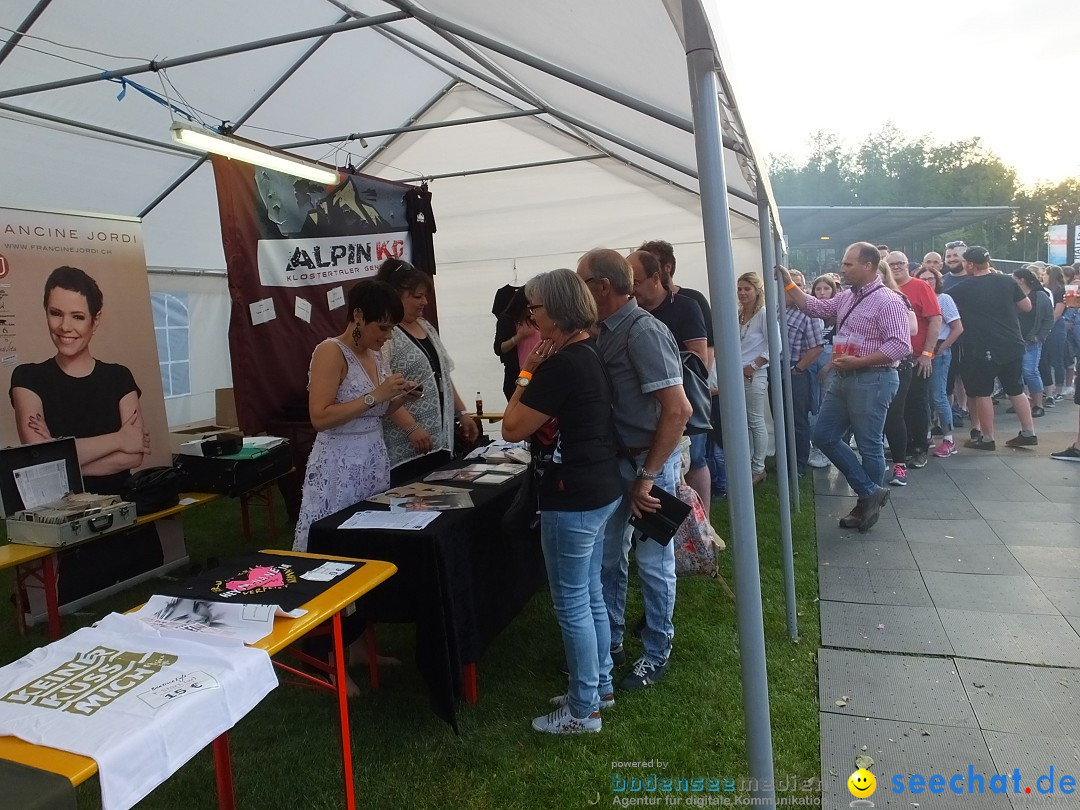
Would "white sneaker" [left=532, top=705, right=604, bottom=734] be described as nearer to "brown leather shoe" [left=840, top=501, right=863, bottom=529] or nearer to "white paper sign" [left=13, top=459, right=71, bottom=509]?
"white paper sign" [left=13, top=459, right=71, bottom=509]

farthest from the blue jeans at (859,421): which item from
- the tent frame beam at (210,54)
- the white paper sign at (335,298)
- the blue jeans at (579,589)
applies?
the white paper sign at (335,298)

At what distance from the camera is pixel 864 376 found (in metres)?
4.07

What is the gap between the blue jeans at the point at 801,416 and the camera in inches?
221

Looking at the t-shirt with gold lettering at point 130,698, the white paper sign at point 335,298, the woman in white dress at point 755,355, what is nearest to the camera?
the t-shirt with gold lettering at point 130,698

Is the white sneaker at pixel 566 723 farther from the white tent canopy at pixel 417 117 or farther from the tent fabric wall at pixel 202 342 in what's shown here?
the tent fabric wall at pixel 202 342

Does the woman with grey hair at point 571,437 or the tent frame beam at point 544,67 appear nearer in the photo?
the woman with grey hair at point 571,437

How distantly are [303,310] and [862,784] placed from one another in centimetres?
394

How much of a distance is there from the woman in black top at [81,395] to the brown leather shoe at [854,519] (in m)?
4.21

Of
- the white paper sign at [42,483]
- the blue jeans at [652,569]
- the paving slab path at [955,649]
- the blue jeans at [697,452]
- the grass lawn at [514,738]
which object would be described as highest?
the white paper sign at [42,483]

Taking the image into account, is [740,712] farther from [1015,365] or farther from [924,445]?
[1015,365]

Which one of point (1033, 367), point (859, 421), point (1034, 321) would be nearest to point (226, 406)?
point (859, 421)

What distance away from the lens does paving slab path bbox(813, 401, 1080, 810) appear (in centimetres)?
202

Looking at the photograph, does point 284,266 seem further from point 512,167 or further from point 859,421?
point 859,421

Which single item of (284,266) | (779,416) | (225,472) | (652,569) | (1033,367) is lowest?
(652,569)
